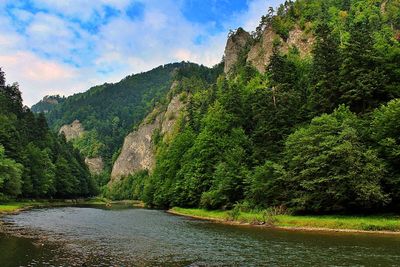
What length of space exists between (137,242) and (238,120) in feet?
184

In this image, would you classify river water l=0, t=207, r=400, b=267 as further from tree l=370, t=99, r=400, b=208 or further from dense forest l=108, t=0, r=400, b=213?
tree l=370, t=99, r=400, b=208

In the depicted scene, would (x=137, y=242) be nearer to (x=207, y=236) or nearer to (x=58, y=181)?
(x=207, y=236)

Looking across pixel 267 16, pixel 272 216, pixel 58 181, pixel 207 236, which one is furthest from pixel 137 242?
pixel 267 16

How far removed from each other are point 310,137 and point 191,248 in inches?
1224

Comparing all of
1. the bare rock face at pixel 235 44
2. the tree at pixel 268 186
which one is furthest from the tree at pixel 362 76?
the bare rock face at pixel 235 44

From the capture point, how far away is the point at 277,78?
3615 inches

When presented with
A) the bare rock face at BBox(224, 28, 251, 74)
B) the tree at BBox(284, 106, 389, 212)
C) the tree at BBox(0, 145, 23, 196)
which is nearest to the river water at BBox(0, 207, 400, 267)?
the tree at BBox(284, 106, 389, 212)

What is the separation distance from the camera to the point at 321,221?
5525 cm

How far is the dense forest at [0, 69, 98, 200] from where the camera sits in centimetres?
8948

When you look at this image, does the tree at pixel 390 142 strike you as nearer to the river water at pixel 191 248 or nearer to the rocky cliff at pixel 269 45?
the river water at pixel 191 248

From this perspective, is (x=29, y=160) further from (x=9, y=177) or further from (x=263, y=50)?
(x=263, y=50)

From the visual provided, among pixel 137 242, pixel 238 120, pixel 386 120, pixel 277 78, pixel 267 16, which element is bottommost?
pixel 137 242

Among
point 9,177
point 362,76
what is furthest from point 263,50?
point 9,177

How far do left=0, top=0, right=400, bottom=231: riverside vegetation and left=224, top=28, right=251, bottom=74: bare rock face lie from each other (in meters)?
52.6
